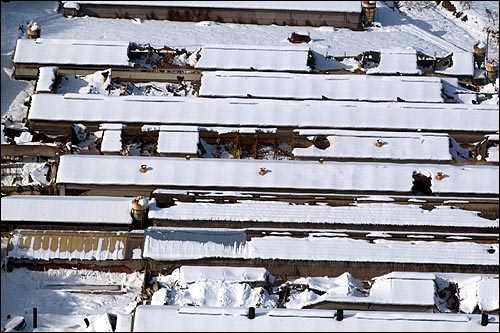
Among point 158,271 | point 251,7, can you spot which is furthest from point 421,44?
point 158,271

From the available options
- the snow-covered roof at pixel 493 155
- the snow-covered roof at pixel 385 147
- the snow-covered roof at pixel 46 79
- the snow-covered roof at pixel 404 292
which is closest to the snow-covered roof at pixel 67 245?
the snow-covered roof at pixel 385 147

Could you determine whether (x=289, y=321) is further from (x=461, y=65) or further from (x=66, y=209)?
(x=461, y=65)

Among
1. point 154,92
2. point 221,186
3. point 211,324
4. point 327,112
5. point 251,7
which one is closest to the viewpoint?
point 211,324

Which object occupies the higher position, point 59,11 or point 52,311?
point 59,11

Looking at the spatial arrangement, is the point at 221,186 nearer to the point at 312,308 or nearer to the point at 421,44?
the point at 312,308

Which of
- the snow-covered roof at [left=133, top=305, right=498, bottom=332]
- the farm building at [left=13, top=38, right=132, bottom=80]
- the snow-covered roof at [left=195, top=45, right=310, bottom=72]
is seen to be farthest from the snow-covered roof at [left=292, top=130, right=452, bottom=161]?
the farm building at [left=13, top=38, right=132, bottom=80]

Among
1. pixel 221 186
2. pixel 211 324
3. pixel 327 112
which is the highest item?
pixel 327 112
